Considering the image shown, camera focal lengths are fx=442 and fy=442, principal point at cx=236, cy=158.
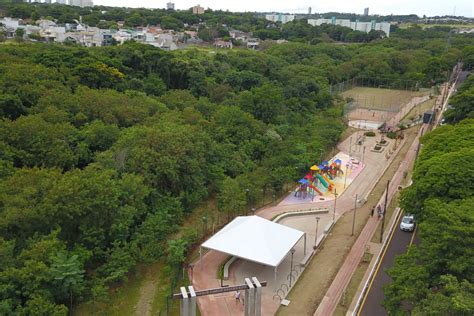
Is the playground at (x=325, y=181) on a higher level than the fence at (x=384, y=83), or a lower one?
lower

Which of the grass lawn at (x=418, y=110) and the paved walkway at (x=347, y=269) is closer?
the paved walkway at (x=347, y=269)

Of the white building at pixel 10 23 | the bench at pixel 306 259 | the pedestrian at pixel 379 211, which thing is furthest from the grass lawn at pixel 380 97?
the white building at pixel 10 23

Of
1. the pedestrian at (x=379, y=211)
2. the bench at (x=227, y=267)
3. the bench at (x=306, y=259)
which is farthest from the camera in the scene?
the pedestrian at (x=379, y=211)

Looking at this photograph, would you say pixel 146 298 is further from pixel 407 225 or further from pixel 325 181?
pixel 325 181

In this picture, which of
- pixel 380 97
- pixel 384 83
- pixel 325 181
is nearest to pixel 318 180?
pixel 325 181

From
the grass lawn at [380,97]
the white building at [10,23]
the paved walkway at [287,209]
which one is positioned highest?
the white building at [10,23]

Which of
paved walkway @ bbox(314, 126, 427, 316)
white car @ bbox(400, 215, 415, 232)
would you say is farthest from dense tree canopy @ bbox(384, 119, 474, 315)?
white car @ bbox(400, 215, 415, 232)

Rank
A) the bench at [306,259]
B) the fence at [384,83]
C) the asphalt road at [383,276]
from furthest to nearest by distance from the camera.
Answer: the fence at [384,83] < the bench at [306,259] < the asphalt road at [383,276]

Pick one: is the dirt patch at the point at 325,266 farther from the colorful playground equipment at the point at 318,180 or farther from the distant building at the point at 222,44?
the distant building at the point at 222,44
